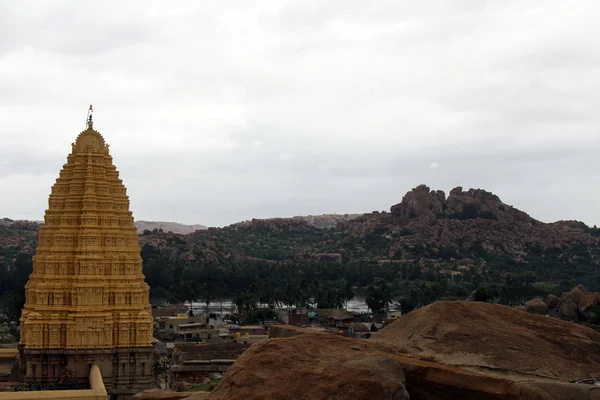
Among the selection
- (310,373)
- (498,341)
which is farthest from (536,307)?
(310,373)

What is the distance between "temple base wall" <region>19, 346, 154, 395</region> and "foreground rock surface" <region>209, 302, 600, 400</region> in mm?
30698

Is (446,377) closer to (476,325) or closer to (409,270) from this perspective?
(476,325)

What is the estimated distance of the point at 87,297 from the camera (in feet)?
134

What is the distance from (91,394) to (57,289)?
9036 mm

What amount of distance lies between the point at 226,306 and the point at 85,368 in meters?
75.7

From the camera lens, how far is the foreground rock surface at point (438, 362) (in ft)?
31.1

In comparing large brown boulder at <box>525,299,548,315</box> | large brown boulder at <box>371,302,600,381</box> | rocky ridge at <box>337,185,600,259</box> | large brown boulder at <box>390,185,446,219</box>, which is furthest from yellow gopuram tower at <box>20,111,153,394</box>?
large brown boulder at <box>390,185,446,219</box>

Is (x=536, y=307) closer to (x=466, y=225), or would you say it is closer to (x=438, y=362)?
(x=438, y=362)

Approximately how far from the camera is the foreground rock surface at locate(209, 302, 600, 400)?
948 centimetres

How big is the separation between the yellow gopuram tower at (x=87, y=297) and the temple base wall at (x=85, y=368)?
0.04 meters

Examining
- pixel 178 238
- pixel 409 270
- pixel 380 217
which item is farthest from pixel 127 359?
pixel 380 217

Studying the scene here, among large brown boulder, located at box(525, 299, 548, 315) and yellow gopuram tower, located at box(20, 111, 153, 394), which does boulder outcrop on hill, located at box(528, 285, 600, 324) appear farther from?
yellow gopuram tower, located at box(20, 111, 153, 394)

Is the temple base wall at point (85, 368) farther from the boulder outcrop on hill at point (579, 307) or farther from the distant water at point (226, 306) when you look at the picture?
the distant water at point (226, 306)

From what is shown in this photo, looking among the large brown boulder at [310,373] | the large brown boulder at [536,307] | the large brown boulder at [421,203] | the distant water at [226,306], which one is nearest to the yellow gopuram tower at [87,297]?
the large brown boulder at [310,373]
